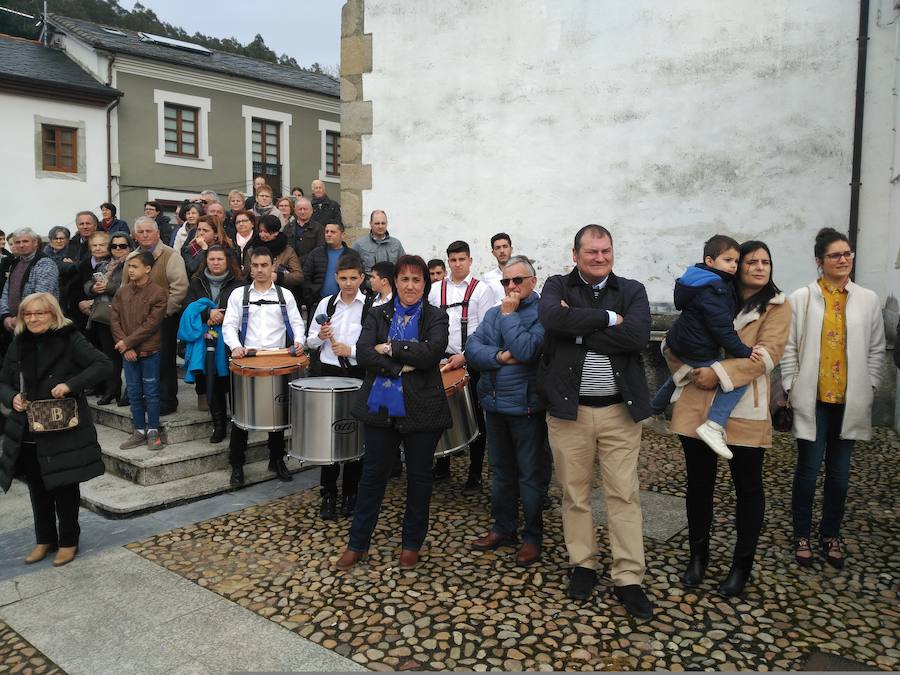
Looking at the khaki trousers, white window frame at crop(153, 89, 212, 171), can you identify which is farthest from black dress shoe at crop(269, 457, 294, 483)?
white window frame at crop(153, 89, 212, 171)

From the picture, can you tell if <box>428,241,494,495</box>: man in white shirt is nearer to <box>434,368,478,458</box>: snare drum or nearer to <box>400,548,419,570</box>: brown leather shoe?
<box>434,368,478,458</box>: snare drum

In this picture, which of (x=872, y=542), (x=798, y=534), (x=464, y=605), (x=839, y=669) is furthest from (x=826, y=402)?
(x=464, y=605)

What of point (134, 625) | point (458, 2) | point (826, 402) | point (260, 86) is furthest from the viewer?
point (260, 86)

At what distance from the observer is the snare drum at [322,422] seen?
4.75 meters

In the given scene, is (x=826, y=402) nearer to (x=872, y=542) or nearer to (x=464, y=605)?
(x=872, y=542)

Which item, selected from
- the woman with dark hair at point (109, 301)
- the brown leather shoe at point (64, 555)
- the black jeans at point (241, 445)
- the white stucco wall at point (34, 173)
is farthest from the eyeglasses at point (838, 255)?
the white stucco wall at point (34, 173)

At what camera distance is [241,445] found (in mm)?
5883

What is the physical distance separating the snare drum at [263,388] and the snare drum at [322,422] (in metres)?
0.46

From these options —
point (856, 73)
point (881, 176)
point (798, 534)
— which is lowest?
point (798, 534)

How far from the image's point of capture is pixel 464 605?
377 cm

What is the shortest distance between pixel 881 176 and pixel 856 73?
3.56 ft

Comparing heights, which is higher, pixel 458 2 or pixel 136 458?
pixel 458 2

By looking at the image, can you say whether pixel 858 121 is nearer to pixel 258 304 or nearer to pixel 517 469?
pixel 517 469

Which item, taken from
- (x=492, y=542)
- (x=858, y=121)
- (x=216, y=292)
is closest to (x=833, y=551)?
(x=492, y=542)
